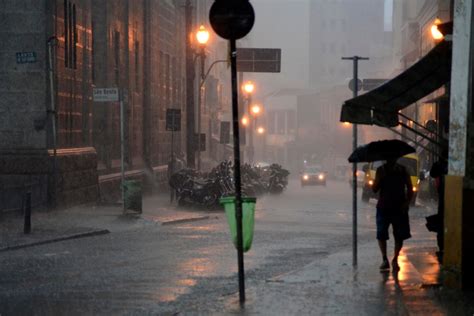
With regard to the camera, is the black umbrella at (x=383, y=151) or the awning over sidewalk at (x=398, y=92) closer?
the awning over sidewalk at (x=398, y=92)

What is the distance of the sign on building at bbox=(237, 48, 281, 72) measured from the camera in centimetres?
6538

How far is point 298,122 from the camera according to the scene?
11956cm

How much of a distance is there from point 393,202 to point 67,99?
17.1 meters

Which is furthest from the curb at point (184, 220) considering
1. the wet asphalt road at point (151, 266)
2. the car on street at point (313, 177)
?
the car on street at point (313, 177)

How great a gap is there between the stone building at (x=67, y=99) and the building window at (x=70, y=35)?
0.09 ft

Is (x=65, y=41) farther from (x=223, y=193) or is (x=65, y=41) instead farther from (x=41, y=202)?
(x=223, y=193)

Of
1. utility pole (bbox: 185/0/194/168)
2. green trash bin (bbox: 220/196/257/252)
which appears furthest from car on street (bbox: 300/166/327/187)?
green trash bin (bbox: 220/196/257/252)

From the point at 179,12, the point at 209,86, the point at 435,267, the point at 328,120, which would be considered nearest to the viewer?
the point at 435,267

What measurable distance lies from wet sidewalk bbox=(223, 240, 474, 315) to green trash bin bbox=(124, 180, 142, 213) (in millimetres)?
11949

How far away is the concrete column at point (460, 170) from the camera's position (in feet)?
37.9

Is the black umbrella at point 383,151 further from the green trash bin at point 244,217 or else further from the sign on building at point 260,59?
the sign on building at point 260,59

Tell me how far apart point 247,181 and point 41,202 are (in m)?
17.1

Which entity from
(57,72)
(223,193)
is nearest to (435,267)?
(57,72)

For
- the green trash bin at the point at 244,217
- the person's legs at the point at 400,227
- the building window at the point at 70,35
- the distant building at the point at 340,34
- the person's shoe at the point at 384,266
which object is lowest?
the person's shoe at the point at 384,266
